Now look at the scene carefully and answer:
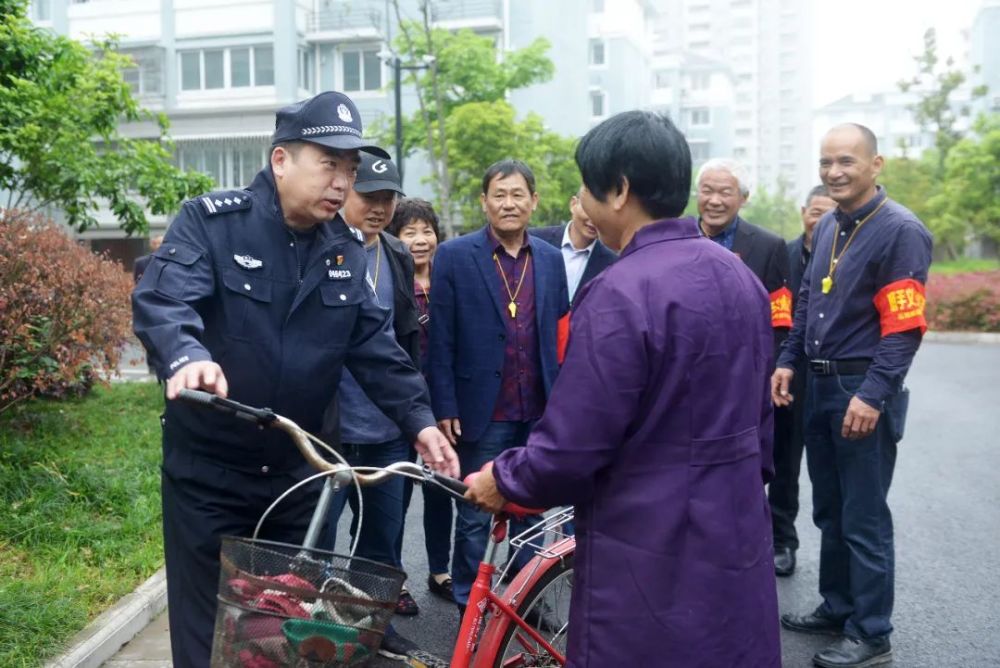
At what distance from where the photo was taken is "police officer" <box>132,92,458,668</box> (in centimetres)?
302

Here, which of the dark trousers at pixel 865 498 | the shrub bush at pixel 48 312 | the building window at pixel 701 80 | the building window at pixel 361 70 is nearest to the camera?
the dark trousers at pixel 865 498

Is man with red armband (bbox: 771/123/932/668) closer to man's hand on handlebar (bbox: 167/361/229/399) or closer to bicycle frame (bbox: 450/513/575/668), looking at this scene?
bicycle frame (bbox: 450/513/575/668)

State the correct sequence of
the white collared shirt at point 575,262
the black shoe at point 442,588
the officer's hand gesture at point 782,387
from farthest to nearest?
the white collared shirt at point 575,262
the black shoe at point 442,588
the officer's hand gesture at point 782,387

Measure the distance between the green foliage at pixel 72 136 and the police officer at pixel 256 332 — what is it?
5.99m

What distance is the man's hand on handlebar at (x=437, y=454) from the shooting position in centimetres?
311

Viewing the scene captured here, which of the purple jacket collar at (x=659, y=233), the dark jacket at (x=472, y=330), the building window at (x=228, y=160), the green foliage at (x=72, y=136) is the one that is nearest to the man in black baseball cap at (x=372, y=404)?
the dark jacket at (x=472, y=330)

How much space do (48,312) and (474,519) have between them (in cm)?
381

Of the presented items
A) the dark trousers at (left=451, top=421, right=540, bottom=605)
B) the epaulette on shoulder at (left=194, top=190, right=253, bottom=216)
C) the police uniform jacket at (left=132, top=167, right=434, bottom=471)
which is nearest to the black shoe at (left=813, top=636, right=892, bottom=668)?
the dark trousers at (left=451, top=421, right=540, bottom=605)

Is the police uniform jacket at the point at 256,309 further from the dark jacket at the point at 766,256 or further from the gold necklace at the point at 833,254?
the dark jacket at the point at 766,256

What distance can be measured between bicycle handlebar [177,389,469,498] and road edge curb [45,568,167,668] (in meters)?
2.09

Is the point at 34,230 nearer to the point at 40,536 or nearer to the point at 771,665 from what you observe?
the point at 40,536

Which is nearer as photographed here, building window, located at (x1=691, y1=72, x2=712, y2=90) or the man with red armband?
the man with red armband

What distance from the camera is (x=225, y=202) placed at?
3098 millimetres

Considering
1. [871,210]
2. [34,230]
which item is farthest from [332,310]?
[34,230]
